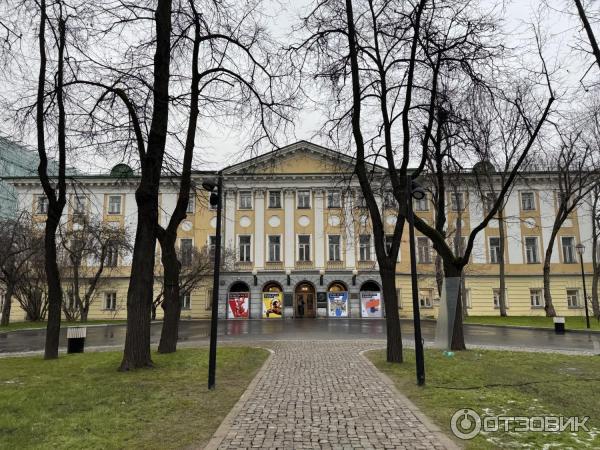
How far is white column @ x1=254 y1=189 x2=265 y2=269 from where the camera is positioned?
40.5 m

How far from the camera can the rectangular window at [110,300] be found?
1606 inches

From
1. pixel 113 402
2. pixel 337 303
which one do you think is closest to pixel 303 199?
pixel 337 303

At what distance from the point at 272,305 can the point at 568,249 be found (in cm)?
2661

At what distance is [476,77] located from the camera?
12008mm

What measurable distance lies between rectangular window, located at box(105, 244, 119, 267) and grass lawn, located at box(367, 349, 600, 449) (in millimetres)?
25178

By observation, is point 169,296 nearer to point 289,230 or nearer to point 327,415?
point 327,415

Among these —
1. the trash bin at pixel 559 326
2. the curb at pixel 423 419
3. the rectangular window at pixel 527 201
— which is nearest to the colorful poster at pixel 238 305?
the trash bin at pixel 559 326

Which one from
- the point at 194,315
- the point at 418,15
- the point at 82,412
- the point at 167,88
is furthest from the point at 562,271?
the point at 82,412

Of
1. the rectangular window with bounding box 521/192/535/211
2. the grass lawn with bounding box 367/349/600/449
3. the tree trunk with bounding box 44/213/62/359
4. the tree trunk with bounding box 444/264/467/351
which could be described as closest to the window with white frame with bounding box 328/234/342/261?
the rectangular window with bounding box 521/192/535/211

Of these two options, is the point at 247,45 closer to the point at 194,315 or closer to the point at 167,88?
the point at 167,88

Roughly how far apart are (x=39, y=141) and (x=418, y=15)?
34.4ft

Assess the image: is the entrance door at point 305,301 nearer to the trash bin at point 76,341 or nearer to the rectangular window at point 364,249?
the rectangular window at point 364,249

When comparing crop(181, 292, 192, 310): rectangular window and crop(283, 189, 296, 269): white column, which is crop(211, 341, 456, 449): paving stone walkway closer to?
crop(283, 189, 296, 269): white column

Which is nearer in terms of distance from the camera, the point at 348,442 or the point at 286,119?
the point at 348,442
